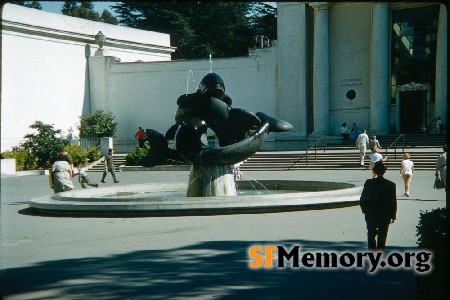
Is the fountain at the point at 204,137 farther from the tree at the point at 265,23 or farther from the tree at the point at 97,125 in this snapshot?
the tree at the point at 265,23

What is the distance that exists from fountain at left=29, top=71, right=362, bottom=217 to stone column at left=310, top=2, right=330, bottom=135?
2304cm

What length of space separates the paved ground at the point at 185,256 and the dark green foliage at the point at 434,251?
81cm

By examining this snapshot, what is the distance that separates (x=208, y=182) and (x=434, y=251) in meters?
9.70

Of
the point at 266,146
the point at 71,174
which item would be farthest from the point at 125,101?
the point at 71,174

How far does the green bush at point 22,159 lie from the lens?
33.6m

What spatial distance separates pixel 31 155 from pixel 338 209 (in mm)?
24384

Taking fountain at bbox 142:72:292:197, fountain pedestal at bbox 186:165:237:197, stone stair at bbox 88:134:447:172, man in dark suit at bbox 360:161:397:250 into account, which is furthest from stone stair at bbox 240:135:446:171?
man in dark suit at bbox 360:161:397:250

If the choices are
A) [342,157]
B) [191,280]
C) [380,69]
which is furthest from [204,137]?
[380,69]

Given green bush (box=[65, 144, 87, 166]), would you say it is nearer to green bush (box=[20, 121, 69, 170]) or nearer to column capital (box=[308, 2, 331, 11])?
green bush (box=[20, 121, 69, 170])

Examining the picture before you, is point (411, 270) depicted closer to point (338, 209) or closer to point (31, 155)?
point (338, 209)

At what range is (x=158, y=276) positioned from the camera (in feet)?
25.1

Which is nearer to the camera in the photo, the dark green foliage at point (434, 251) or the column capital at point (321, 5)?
the dark green foliage at point (434, 251)

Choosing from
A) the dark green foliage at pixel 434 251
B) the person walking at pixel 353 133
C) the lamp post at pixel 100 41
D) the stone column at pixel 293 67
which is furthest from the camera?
the lamp post at pixel 100 41

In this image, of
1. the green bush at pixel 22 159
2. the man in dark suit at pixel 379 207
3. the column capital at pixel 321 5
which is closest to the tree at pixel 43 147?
the green bush at pixel 22 159
